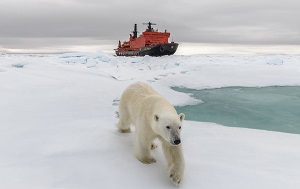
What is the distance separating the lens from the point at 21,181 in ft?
7.27

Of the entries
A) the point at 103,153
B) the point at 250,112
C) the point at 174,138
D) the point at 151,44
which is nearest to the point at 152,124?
the point at 174,138

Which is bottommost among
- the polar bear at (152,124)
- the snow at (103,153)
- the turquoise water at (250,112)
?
the turquoise water at (250,112)

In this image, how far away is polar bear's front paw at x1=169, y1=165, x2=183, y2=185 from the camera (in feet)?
7.56

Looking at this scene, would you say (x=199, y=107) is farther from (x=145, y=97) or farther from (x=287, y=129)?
(x=145, y=97)

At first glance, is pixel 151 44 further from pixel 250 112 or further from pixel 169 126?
pixel 169 126

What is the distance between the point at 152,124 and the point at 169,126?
→ 0.29m

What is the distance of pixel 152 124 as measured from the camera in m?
2.58

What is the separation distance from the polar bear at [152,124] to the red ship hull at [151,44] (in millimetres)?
31321

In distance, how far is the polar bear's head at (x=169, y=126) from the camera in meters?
2.24

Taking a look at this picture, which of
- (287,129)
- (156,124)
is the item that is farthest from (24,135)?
(287,129)

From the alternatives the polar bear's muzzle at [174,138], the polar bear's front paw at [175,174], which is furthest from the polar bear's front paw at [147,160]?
the polar bear's muzzle at [174,138]

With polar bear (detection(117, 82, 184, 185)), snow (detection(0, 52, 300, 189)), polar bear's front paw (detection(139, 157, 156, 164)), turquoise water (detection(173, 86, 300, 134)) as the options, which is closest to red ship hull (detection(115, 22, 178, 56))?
turquoise water (detection(173, 86, 300, 134))

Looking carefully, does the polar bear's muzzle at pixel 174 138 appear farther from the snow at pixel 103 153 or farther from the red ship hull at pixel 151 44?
the red ship hull at pixel 151 44

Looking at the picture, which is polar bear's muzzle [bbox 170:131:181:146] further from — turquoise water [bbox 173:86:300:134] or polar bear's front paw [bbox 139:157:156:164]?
turquoise water [bbox 173:86:300:134]
